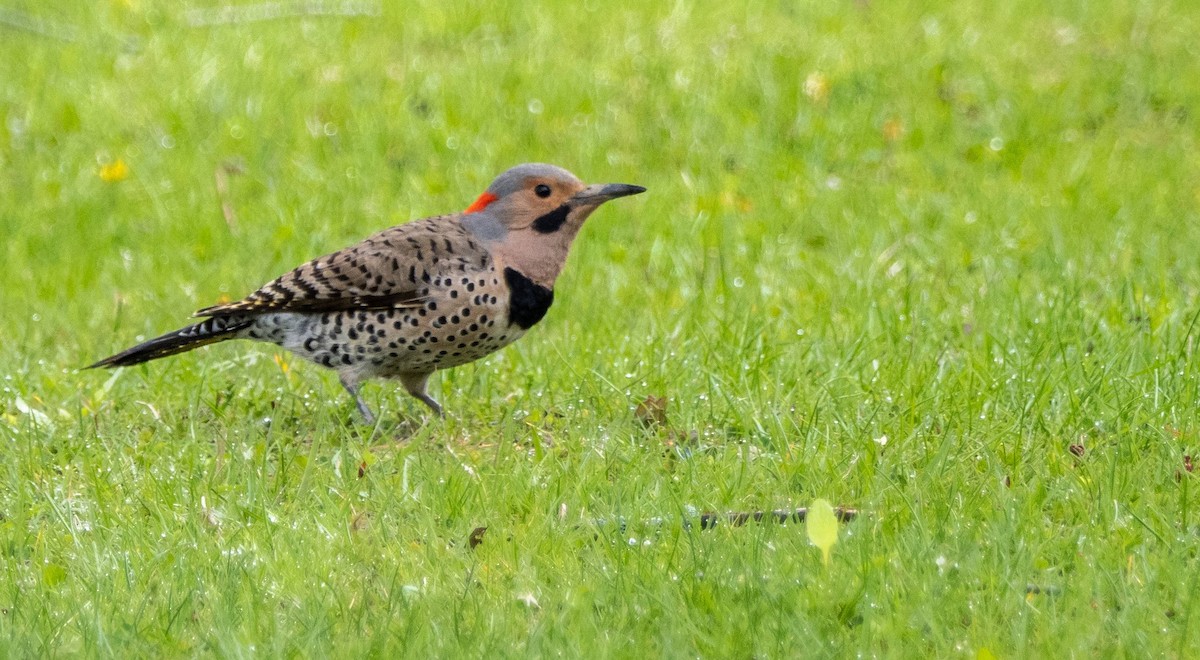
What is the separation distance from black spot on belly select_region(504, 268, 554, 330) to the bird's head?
0.29ft

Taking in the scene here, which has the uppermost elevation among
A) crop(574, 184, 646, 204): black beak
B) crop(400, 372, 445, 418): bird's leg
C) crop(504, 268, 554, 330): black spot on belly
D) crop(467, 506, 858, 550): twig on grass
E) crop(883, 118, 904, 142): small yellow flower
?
crop(574, 184, 646, 204): black beak

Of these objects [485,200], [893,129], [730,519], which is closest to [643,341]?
[485,200]

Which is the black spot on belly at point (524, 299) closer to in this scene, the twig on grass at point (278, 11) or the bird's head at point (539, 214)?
the bird's head at point (539, 214)

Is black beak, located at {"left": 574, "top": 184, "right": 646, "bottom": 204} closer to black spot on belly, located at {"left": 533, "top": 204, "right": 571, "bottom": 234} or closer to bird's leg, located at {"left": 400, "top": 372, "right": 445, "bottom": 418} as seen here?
black spot on belly, located at {"left": 533, "top": 204, "right": 571, "bottom": 234}

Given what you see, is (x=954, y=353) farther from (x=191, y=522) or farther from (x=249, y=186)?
(x=249, y=186)

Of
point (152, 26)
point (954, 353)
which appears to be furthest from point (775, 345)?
point (152, 26)

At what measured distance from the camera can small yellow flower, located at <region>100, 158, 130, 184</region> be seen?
950 cm

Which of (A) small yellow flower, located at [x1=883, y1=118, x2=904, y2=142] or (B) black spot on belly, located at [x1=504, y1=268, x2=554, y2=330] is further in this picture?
(A) small yellow flower, located at [x1=883, y1=118, x2=904, y2=142]

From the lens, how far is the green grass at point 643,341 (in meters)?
4.26

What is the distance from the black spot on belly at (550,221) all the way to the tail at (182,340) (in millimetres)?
1177

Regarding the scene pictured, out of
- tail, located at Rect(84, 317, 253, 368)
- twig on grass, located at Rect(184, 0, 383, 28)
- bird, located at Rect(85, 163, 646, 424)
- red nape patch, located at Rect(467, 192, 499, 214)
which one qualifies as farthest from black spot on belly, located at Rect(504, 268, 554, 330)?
twig on grass, located at Rect(184, 0, 383, 28)

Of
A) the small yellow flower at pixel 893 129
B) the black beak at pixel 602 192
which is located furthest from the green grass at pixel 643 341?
the black beak at pixel 602 192

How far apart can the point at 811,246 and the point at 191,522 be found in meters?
4.66

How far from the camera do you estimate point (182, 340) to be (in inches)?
247
